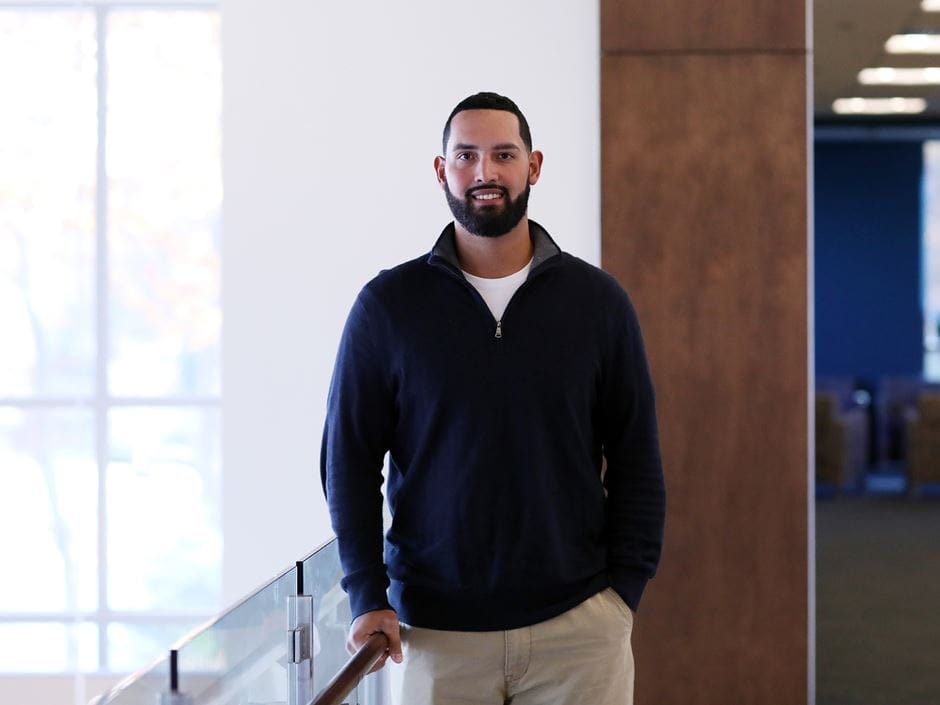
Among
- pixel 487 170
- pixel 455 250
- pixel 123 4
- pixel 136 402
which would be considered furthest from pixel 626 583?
pixel 123 4

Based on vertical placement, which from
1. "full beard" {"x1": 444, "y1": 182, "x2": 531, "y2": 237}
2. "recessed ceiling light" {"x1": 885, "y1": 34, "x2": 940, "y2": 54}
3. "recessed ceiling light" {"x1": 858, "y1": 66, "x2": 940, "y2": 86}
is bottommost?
"full beard" {"x1": 444, "y1": 182, "x2": 531, "y2": 237}

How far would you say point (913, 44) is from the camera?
1046 centimetres

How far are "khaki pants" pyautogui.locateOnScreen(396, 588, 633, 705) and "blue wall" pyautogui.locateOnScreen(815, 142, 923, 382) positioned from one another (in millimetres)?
13708

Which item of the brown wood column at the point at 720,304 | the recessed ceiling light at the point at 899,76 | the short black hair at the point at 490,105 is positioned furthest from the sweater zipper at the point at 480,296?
the recessed ceiling light at the point at 899,76

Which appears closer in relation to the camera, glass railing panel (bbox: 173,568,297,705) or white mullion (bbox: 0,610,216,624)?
glass railing panel (bbox: 173,568,297,705)

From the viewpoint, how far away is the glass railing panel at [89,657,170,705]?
1.61 m

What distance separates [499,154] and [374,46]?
2.85 metres

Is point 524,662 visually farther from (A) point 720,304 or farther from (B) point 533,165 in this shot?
(A) point 720,304

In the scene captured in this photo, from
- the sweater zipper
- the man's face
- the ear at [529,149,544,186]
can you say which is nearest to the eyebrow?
the man's face

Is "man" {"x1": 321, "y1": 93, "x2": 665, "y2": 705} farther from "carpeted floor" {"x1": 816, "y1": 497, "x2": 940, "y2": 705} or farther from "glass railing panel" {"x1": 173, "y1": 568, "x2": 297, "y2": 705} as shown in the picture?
"carpeted floor" {"x1": 816, "y1": 497, "x2": 940, "y2": 705}

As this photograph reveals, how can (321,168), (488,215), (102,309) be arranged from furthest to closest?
(102,309) < (321,168) < (488,215)

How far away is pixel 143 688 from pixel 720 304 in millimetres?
3324

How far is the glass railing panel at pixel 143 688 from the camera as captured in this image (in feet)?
A: 5.30

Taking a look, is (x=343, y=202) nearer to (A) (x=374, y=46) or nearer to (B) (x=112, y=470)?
(A) (x=374, y=46)
